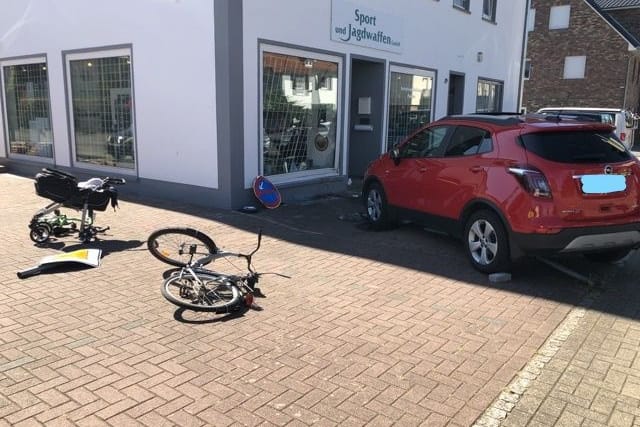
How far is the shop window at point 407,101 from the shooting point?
12899 mm

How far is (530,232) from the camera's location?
17.7 ft

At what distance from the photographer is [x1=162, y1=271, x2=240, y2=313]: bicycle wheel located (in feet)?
15.1

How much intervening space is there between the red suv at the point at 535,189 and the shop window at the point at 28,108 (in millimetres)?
9328

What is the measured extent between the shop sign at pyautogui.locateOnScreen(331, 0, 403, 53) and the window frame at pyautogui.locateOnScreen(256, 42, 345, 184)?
0.50m

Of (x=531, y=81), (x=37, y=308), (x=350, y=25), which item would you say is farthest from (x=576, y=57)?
(x=37, y=308)

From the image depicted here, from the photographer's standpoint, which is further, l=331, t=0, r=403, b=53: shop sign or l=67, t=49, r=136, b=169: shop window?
l=331, t=0, r=403, b=53: shop sign

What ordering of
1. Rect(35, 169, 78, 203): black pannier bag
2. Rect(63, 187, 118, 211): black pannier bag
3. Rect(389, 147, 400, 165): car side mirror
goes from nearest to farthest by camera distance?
Rect(35, 169, 78, 203): black pannier bag < Rect(63, 187, 118, 211): black pannier bag < Rect(389, 147, 400, 165): car side mirror

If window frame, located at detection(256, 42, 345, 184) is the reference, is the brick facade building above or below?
above

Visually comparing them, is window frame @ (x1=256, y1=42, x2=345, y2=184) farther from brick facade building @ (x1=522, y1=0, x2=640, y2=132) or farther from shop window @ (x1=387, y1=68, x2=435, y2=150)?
brick facade building @ (x1=522, y1=0, x2=640, y2=132)

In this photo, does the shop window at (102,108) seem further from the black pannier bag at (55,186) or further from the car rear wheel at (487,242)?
the car rear wheel at (487,242)

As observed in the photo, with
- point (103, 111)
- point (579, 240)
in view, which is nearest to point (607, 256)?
point (579, 240)

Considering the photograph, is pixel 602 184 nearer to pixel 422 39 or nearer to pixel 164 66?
pixel 164 66

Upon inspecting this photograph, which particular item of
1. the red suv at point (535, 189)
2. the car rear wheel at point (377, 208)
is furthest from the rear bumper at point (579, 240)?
the car rear wheel at point (377, 208)

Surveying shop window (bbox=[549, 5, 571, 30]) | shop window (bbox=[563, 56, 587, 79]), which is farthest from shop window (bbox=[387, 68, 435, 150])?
shop window (bbox=[549, 5, 571, 30])
